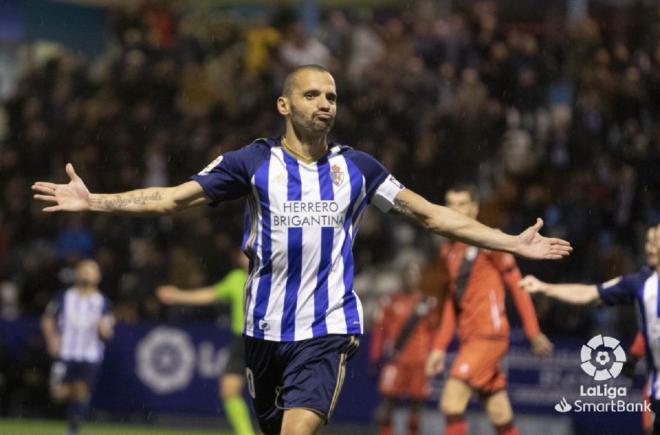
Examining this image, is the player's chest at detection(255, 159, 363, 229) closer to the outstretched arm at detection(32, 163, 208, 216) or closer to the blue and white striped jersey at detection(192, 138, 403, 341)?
the blue and white striped jersey at detection(192, 138, 403, 341)

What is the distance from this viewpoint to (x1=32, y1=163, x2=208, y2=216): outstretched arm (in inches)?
281

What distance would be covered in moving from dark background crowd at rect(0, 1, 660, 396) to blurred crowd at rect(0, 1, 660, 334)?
3cm

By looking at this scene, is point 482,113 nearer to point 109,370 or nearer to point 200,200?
point 109,370

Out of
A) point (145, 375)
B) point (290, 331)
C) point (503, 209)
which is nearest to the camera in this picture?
point (290, 331)

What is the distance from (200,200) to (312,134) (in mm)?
678

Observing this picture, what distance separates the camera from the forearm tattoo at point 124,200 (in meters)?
7.21

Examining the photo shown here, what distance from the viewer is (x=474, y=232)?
7.42m

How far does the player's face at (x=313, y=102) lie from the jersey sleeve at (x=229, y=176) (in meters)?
0.29

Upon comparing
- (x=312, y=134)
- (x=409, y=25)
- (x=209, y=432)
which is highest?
(x=409, y=25)

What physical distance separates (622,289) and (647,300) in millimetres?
238

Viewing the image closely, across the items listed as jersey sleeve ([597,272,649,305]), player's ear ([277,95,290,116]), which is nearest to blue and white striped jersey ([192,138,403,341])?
player's ear ([277,95,290,116])

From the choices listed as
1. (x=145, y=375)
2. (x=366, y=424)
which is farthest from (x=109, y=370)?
(x=366, y=424)

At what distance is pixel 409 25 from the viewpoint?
2138 cm

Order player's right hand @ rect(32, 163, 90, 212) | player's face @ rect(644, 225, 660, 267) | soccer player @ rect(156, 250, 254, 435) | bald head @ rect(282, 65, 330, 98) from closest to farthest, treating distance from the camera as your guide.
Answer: player's right hand @ rect(32, 163, 90, 212) < bald head @ rect(282, 65, 330, 98) < player's face @ rect(644, 225, 660, 267) < soccer player @ rect(156, 250, 254, 435)
